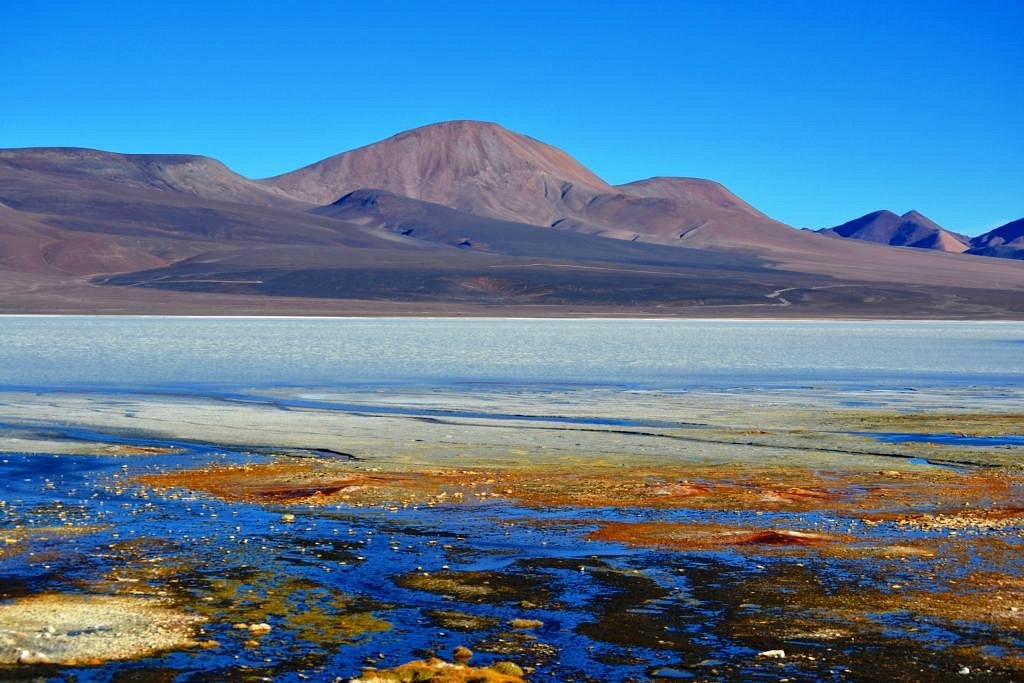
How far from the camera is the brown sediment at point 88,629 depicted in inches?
311

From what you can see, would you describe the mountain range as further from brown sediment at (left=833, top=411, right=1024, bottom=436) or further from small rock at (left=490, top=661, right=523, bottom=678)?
small rock at (left=490, top=661, right=523, bottom=678)

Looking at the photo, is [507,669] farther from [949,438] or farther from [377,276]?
[377,276]

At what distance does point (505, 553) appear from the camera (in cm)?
1091

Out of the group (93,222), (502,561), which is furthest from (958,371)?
(93,222)

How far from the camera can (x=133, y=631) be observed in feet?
27.5

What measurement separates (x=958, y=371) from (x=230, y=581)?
31.1 meters

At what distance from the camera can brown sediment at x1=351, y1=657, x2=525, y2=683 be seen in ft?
24.4

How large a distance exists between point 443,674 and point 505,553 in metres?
3.42

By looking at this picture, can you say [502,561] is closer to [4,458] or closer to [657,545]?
[657,545]

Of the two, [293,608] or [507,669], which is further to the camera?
[293,608]

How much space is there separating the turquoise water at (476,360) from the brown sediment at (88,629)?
1969 cm

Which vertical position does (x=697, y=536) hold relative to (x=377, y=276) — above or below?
below

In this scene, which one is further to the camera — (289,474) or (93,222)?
(93,222)

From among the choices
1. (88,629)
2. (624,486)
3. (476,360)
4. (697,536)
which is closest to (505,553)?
(697,536)
